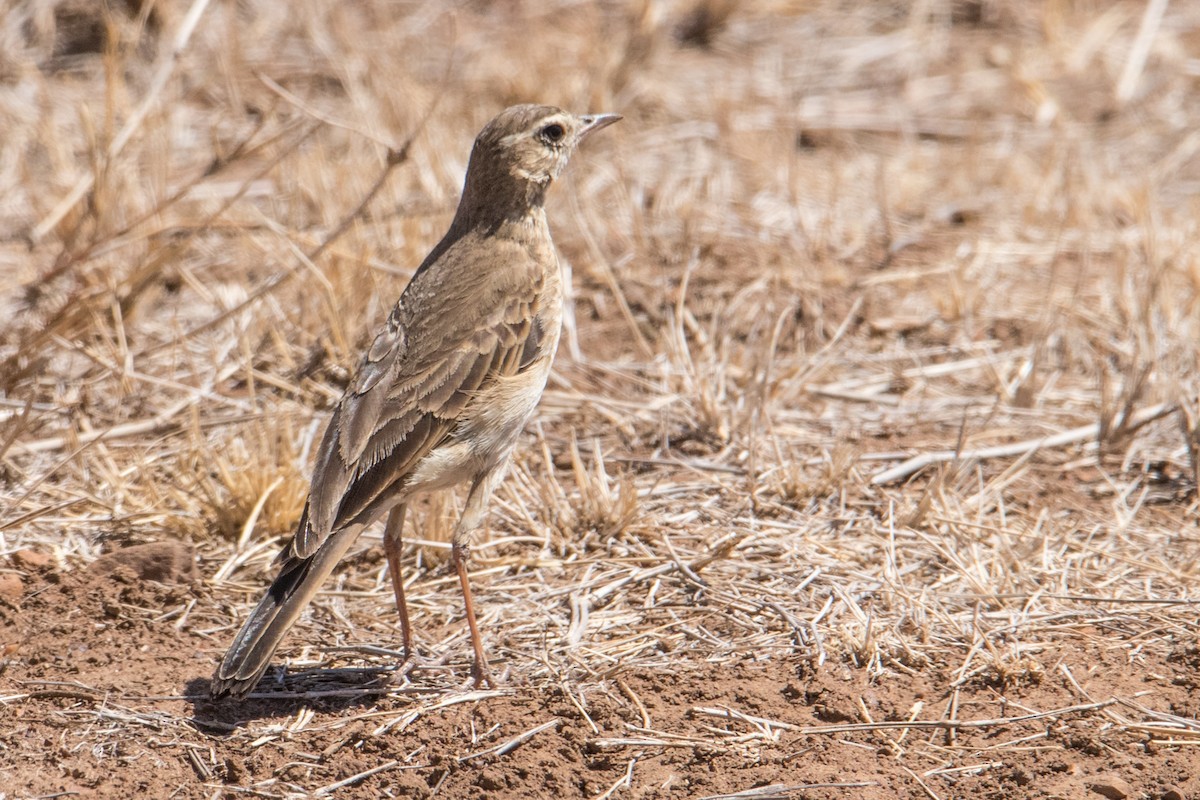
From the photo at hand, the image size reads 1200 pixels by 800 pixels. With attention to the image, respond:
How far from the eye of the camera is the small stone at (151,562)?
202 inches

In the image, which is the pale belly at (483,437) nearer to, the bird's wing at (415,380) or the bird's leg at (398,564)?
the bird's wing at (415,380)

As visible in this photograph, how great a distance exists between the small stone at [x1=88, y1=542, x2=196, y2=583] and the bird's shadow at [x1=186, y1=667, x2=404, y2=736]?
2.05ft

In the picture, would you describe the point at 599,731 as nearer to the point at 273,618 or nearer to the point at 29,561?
the point at 273,618

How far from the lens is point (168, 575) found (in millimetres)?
5188

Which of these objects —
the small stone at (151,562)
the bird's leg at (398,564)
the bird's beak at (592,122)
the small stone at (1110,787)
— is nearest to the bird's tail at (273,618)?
the bird's leg at (398,564)

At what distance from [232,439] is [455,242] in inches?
59.3

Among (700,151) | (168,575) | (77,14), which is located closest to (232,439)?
(168,575)

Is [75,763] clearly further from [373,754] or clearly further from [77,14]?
[77,14]

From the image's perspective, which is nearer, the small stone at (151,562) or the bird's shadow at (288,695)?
the bird's shadow at (288,695)

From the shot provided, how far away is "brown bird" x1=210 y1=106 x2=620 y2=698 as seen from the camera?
4.50 meters

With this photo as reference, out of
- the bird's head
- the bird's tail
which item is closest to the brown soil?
the bird's tail

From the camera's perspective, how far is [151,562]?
5.16 m

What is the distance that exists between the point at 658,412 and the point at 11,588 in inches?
113

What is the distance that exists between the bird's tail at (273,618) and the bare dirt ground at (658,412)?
0.86 feet
